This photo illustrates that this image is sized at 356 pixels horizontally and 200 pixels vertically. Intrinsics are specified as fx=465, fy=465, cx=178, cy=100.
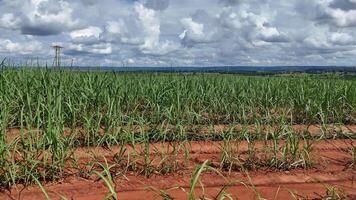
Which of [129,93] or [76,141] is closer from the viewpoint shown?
[76,141]

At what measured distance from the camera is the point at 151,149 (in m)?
5.79

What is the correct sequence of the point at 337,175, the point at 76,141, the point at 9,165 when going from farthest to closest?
the point at 76,141
the point at 337,175
the point at 9,165

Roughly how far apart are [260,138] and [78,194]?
3.01 m

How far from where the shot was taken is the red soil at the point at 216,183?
414cm

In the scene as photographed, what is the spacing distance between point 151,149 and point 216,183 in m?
1.30

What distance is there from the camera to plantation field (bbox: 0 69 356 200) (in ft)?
13.8

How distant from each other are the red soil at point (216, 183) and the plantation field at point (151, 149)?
1cm

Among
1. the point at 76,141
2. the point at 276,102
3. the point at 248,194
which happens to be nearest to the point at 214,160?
the point at 248,194

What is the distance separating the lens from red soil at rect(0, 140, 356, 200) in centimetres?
414

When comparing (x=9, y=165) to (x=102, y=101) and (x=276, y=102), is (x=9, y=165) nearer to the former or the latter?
(x=102, y=101)

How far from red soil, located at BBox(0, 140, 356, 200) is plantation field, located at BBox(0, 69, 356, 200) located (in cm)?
1

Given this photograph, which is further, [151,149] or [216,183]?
[151,149]

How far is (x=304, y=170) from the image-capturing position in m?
5.26

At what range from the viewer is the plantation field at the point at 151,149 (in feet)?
13.8
